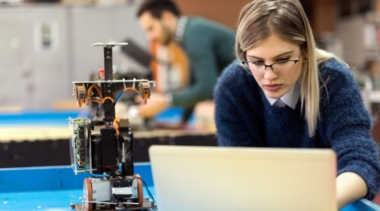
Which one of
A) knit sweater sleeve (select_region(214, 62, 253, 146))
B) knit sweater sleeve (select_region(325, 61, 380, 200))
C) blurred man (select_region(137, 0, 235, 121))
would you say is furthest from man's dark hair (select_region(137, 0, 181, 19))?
knit sweater sleeve (select_region(325, 61, 380, 200))

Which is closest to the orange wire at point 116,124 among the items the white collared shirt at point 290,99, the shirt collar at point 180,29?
the white collared shirt at point 290,99

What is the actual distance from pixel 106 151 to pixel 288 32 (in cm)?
51

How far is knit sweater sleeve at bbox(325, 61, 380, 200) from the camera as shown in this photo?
131cm

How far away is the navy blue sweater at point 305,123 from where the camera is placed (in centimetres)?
135

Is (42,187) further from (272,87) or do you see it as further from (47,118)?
(47,118)

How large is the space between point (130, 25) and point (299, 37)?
582 cm

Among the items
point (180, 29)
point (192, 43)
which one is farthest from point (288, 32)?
point (180, 29)

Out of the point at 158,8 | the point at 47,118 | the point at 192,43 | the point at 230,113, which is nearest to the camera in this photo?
the point at 230,113

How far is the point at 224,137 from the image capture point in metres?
1.71

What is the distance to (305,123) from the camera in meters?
1.59

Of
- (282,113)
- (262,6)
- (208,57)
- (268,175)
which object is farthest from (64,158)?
(268,175)

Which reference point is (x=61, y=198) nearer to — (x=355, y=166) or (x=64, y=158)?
(x=355, y=166)

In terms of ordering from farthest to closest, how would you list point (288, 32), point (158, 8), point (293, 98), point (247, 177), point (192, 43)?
point (158, 8) → point (192, 43) → point (293, 98) → point (288, 32) → point (247, 177)

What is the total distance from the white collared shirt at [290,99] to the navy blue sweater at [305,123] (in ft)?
0.05
